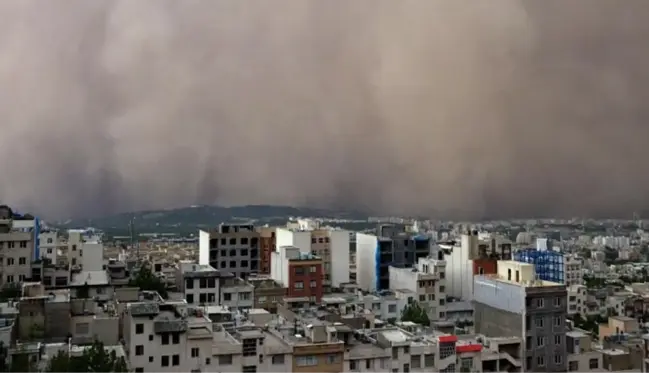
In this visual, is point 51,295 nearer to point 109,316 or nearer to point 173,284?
point 109,316

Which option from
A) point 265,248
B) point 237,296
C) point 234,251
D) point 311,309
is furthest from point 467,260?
point 237,296

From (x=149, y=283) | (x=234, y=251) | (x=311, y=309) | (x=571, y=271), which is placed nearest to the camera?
(x=311, y=309)

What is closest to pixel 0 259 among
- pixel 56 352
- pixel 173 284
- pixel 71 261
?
pixel 173 284

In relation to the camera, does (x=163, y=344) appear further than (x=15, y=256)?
No

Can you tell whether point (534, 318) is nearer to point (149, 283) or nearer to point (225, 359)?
point (225, 359)

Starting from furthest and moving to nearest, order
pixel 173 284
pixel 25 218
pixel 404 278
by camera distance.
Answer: pixel 25 218, pixel 404 278, pixel 173 284

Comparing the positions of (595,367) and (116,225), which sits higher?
(116,225)

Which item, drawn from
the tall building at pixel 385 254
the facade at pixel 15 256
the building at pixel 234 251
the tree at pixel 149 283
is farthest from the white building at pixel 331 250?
the facade at pixel 15 256
